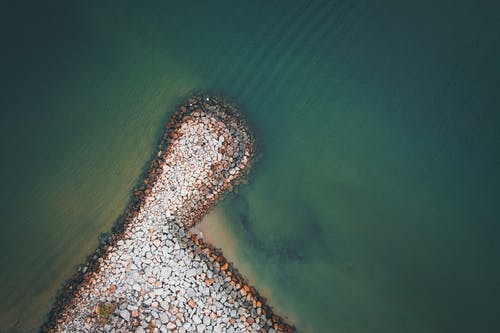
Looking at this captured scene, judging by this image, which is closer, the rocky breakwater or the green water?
the rocky breakwater

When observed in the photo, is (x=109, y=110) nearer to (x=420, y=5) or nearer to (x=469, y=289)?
(x=420, y=5)

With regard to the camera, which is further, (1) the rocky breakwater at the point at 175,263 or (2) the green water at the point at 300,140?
(2) the green water at the point at 300,140

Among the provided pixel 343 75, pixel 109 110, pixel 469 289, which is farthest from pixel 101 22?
pixel 469 289

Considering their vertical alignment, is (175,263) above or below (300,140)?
below

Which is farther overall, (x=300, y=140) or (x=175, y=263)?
(x=300, y=140)
